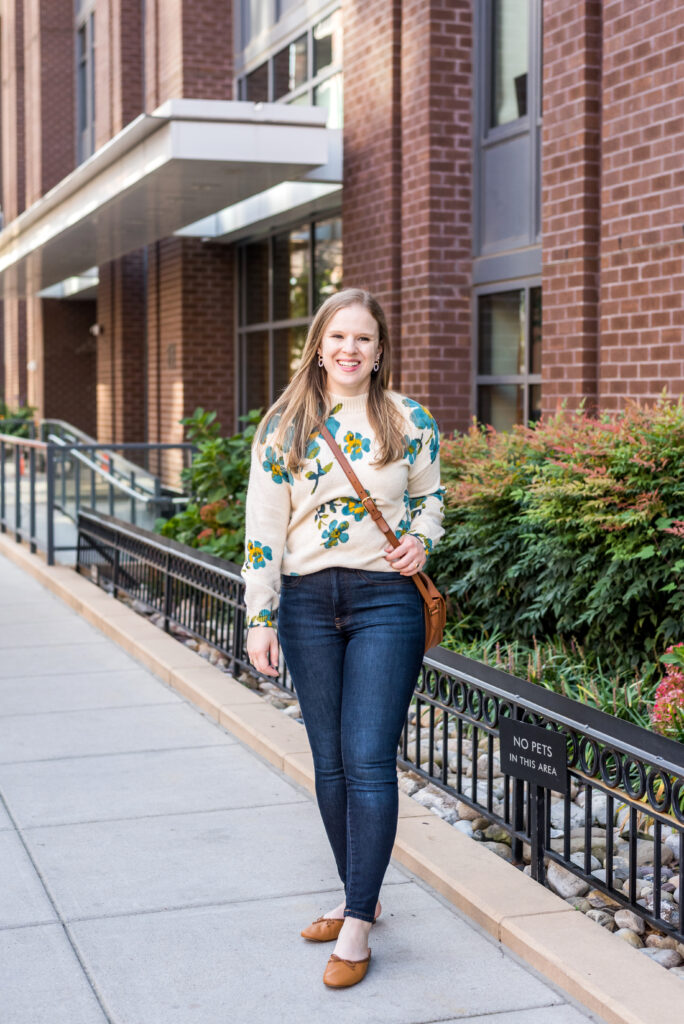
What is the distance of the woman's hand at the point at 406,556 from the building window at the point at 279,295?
31.7ft

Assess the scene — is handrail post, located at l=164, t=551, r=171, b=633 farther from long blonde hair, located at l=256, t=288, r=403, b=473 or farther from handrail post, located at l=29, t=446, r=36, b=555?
long blonde hair, located at l=256, t=288, r=403, b=473

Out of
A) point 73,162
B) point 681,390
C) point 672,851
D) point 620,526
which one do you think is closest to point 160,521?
point 681,390

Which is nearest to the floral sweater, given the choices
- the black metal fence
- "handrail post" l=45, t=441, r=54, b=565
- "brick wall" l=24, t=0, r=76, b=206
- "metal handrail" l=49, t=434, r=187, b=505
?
the black metal fence

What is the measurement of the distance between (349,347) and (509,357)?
6940 mm

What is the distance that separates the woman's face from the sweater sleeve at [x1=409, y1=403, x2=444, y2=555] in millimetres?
202

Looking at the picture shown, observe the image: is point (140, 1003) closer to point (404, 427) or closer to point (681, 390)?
point (404, 427)

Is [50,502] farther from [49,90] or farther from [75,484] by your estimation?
[49,90]

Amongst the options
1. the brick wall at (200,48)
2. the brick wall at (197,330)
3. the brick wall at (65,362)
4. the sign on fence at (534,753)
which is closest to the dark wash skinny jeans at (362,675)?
the sign on fence at (534,753)

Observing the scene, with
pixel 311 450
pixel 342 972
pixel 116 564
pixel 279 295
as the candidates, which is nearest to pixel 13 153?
pixel 279 295

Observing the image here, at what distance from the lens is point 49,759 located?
5.77 metres

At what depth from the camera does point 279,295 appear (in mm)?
15078

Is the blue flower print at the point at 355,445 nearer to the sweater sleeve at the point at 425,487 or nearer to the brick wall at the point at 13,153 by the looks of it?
the sweater sleeve at the point at 425,487

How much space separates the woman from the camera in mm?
3465

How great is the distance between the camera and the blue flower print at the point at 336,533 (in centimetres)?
346
